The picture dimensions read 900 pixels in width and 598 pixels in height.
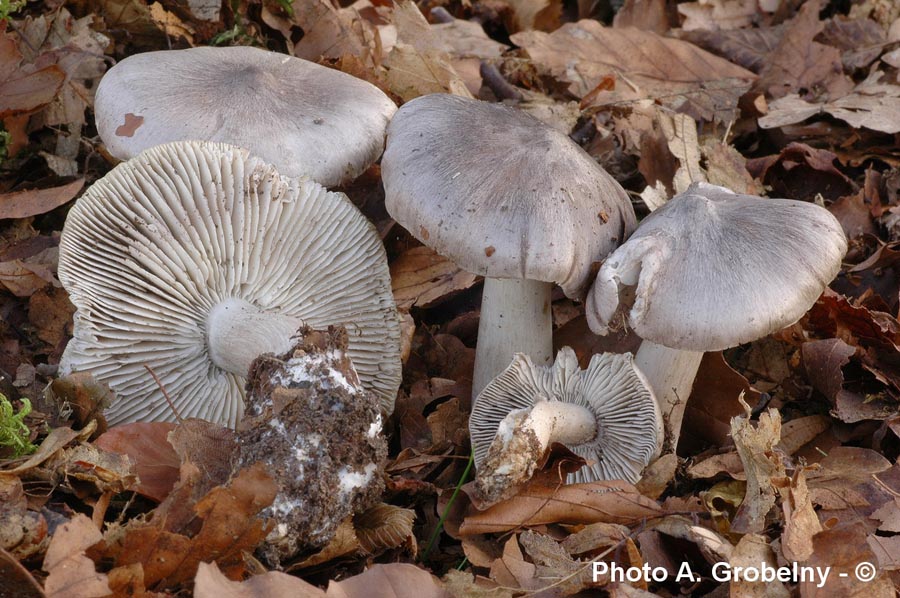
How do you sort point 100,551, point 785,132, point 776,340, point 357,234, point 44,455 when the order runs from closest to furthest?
point 100,551 < point 44,455 < point 357,234 < point 776,340 < point 785,132

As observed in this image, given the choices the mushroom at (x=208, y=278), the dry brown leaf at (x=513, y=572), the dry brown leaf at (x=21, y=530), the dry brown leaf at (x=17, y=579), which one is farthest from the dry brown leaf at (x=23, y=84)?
the dry brown leaf at (x=513, y=572)

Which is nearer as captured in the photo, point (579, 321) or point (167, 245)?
point (167, 245)

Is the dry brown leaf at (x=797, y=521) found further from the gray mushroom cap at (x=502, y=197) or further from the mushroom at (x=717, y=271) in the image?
the gray mushroom cap at (x=502, y=197)

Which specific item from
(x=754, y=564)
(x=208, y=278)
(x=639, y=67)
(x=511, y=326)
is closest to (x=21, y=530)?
(x=208, y=278)

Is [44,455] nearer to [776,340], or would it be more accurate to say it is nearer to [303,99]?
[303,99]

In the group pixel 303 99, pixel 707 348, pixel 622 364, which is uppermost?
pixel 303 99

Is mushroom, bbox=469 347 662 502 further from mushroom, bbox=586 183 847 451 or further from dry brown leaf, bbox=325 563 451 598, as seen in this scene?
dry brown leaf, bbox=325 563 451 598

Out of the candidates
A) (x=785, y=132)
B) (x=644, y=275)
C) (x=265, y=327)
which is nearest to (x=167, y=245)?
(x=265, y=327)
